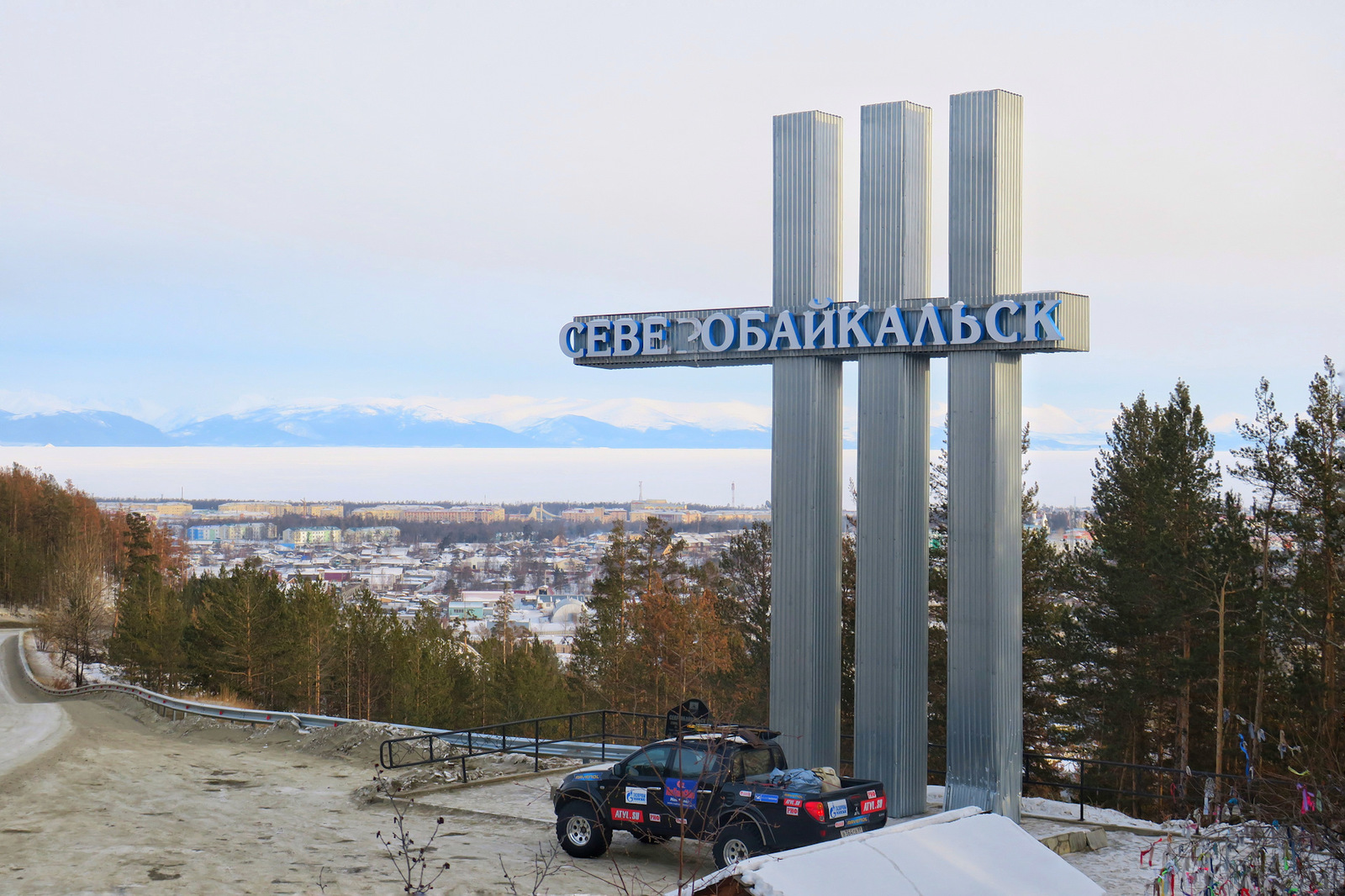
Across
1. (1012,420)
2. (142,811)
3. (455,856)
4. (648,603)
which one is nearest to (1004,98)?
(1012,420)

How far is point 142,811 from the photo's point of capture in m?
17.5

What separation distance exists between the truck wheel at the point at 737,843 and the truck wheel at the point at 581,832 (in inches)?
74.9

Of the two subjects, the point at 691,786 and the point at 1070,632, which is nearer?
the point at 691,786

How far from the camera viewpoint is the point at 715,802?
1318 centimetres

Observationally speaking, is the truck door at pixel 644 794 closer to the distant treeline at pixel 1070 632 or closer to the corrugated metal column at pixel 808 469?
the corrugated metal column at pixel 808 469

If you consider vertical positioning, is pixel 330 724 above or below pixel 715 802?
below

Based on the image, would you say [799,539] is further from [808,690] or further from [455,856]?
[455,856]

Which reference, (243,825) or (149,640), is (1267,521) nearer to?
(243,825)

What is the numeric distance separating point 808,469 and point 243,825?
951 centimetres

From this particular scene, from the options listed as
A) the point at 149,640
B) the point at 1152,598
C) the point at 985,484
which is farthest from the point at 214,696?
the point at 985,484

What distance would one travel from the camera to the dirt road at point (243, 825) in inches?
530

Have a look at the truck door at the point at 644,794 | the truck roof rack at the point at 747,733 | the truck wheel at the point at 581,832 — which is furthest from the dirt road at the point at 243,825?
the truck roof rack at the point at 747,733

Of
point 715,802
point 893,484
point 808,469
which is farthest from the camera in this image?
A: point 808,469

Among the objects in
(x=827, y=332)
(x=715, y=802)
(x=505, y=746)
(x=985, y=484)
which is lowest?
(x=505, y=746)
